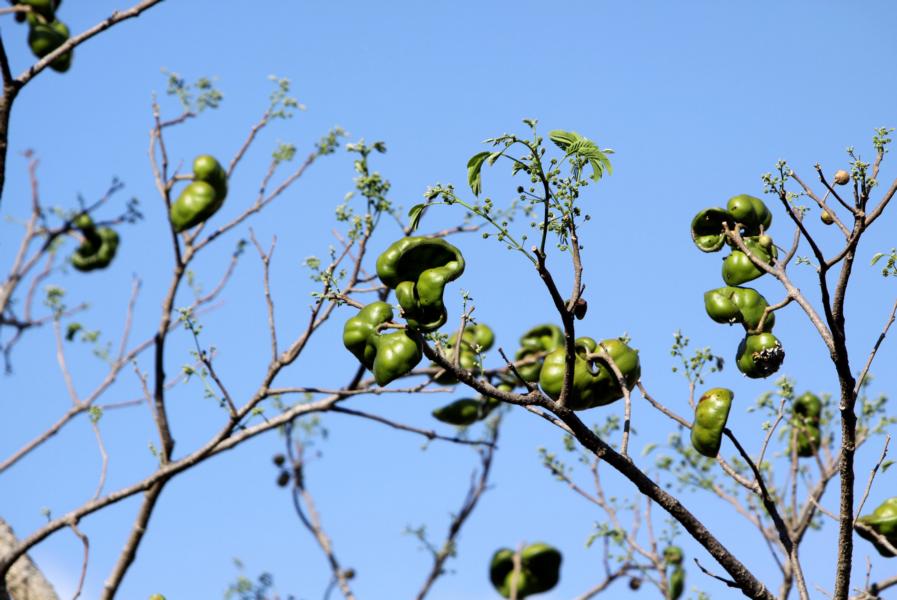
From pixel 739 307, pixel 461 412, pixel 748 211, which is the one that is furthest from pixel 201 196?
pixel 739 307

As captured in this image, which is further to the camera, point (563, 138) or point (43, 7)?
point (43, 7)

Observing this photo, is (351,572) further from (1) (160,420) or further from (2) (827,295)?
(2) (827,295)

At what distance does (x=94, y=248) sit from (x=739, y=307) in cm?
700

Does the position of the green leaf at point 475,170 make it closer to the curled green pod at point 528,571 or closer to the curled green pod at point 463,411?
the curled green pod at point 463,411

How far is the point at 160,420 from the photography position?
6.27m

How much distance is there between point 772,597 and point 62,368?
5693 millimetres

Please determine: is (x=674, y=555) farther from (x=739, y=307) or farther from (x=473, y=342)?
(x=739, y=307)

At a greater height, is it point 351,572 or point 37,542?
point 351,572

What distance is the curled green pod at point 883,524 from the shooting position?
4539 mm

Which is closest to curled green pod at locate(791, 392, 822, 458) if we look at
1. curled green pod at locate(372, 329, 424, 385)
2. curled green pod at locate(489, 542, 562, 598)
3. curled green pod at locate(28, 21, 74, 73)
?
curled green pod at locate(489, 542, 562, 598)

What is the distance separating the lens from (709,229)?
4.63 metres

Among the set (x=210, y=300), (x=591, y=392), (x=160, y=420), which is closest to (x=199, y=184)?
(x=210, y=300)

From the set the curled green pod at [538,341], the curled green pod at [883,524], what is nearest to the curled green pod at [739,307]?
the curled green pod at [883,524]

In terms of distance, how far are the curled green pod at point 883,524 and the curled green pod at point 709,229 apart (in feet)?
4.32
